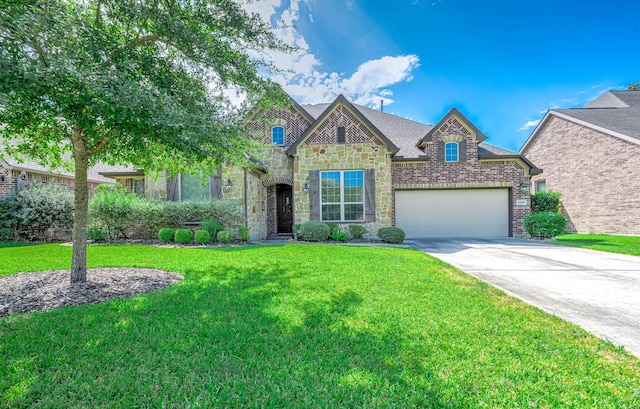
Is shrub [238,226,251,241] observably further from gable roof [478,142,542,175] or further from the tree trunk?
gable roof [478,142,542,175]

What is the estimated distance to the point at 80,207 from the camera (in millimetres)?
4449

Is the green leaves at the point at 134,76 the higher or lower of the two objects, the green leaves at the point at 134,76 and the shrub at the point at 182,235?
the higher

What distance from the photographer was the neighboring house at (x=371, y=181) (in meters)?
11.8

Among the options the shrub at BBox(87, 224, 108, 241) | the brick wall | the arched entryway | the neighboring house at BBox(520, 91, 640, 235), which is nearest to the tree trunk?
the shrub at BBox(87, 224, 108, 241)

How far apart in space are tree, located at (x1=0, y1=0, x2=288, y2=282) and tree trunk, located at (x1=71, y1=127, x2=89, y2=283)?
1cm

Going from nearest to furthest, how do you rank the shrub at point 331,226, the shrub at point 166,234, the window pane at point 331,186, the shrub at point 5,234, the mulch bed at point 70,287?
the mulch bed at point 70,287, the shrub at point 166,234, the shrub at point 5,234, the shrub at point 331,226, the window pane at point 331,186

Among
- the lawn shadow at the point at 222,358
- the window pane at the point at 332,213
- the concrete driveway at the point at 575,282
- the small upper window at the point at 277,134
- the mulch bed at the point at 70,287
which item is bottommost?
the concrete driveway at the point at 575,282

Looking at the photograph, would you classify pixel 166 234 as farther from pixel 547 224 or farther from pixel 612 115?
pixel 612 115

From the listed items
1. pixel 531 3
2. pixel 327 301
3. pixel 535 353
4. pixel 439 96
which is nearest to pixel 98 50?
pixel 327 301

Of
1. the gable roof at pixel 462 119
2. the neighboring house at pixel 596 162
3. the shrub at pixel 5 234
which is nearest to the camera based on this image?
the shrub at pixel 5 234

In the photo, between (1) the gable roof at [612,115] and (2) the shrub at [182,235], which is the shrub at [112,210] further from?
(1) the gable roof at [612,115]

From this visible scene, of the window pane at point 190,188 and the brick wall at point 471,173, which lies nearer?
the window pane at point 190,188

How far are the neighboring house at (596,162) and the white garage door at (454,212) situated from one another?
5362 mm

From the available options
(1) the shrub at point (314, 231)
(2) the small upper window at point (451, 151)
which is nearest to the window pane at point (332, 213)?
(1) the shrub at point (314, 231)
